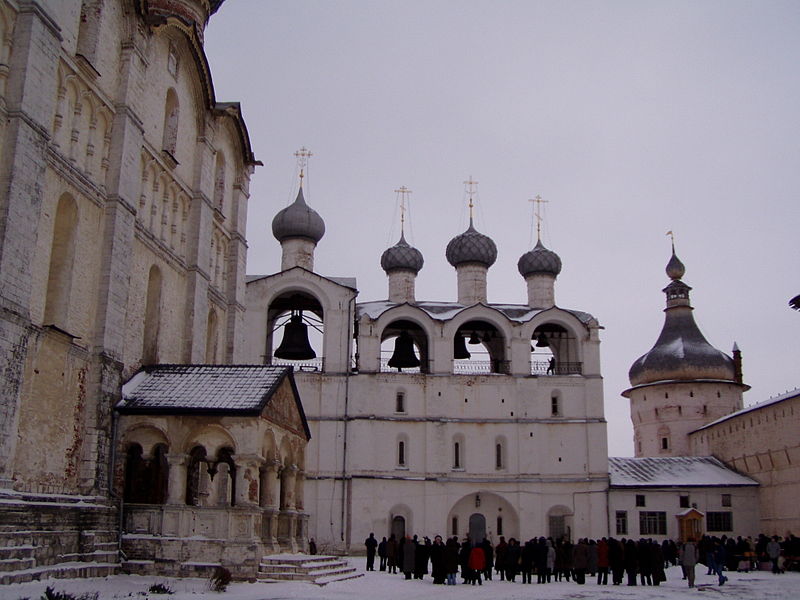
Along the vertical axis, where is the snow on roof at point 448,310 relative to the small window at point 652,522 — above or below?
above

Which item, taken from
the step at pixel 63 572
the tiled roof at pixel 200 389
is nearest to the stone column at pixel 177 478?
the tiled roof at pixel 200 389

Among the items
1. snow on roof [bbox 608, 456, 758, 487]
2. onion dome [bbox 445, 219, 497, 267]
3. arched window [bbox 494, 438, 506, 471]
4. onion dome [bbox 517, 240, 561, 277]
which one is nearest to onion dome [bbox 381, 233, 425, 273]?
onion dome [bbox 445, 219, 497, 267]

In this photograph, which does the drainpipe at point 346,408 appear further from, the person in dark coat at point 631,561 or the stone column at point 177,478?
the stone column at point 177,478

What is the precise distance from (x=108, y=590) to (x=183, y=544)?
2.66m

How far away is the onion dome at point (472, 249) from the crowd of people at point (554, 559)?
19.0 metres

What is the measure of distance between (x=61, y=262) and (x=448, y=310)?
24.2 m

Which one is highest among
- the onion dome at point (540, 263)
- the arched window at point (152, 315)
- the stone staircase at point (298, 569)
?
the onion dome at point (540, 263)

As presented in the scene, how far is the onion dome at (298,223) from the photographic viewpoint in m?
40.1

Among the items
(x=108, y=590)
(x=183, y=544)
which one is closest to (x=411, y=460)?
(x=183, y=544)

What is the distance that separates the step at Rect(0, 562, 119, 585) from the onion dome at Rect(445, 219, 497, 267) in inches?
1074

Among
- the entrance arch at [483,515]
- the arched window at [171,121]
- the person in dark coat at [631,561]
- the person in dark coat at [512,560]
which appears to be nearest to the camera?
the person in dark coat at [631,561]

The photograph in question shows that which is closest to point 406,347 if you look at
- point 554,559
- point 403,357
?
point 403,357

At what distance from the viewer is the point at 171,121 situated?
22.0 m

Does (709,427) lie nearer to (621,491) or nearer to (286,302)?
(621,491)
